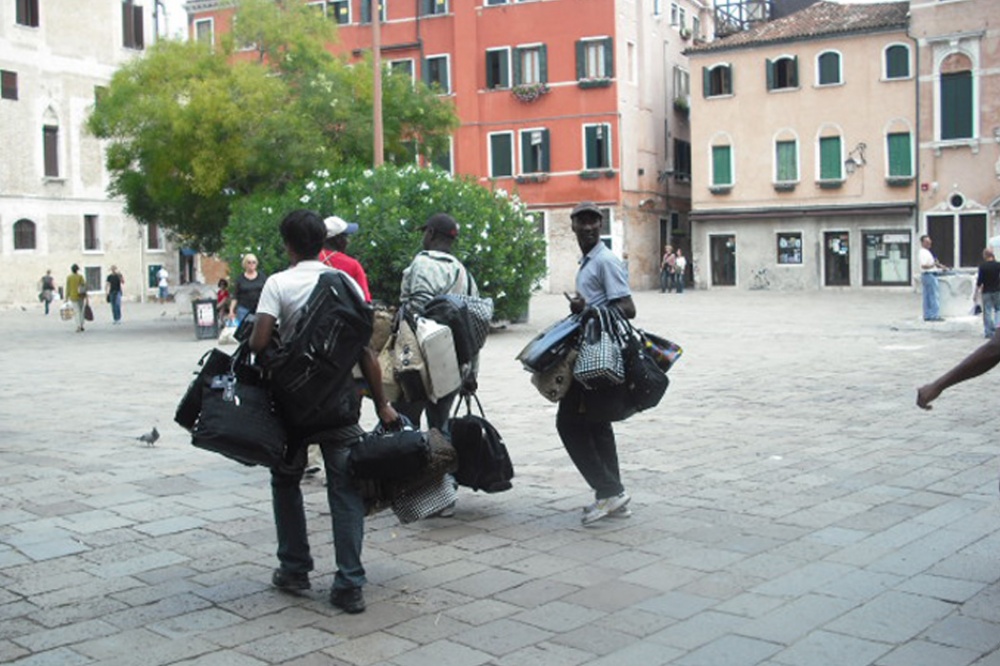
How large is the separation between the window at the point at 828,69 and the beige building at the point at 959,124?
294cm

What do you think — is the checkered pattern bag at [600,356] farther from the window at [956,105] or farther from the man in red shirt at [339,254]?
the window at [956,105]

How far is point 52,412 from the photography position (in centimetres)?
1287

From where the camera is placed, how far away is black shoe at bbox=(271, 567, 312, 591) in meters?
5.55

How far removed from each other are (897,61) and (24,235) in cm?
3207

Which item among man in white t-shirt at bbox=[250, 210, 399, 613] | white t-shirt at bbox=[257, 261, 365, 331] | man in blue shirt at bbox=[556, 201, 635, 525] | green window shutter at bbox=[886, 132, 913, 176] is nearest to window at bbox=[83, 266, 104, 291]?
green window shutter at bbox=[886, 132, 913, 176]

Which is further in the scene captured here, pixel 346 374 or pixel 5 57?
pixel 5 57

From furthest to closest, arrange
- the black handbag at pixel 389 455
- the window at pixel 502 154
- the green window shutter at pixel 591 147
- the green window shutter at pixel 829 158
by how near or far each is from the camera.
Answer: the window at pixel 502 154 → the green window shutter at pixel 591 147 → the green window shutter at pixel 829 158 → the black handbag at pixel 389 455

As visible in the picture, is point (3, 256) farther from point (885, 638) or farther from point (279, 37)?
point (885, 638)

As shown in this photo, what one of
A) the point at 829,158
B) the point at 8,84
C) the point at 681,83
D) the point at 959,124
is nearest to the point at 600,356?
the point at 959,124

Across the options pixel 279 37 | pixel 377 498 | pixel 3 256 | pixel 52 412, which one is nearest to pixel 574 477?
pixel 377 498

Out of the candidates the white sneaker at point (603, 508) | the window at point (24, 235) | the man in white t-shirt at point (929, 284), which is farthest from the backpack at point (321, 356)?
the window at point (24, 235)

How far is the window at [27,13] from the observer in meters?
46.5

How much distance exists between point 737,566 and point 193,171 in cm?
2381

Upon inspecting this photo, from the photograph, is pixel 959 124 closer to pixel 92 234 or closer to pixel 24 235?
pixel 92 234
